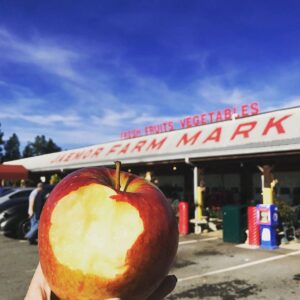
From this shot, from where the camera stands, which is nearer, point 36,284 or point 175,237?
point 175,237

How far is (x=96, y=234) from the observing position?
150 cm

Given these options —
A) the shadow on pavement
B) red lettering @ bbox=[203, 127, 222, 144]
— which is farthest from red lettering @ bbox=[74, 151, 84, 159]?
the shadow on pavement

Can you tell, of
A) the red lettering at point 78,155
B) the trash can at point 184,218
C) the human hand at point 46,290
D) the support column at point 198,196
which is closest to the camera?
the human hand at point 46,290

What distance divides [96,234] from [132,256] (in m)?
0.15

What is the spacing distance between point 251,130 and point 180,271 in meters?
7.78

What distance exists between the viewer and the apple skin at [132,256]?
4.99 feet

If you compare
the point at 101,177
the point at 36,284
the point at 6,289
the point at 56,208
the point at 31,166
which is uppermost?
the point at 31,166

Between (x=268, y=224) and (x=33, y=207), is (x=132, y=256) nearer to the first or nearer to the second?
(x=268, y=224)

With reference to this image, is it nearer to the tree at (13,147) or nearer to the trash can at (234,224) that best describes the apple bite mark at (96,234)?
the trash can at (234,224)

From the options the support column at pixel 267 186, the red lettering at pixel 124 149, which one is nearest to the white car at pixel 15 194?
the red lettering at pixel 124 149

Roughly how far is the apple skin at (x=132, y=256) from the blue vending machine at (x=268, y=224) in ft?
38.0

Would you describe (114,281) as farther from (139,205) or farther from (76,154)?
(76,154)

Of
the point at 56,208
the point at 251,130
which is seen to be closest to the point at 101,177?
the point at 56,208

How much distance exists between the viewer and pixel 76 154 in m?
28.5
